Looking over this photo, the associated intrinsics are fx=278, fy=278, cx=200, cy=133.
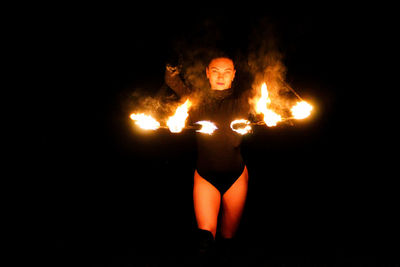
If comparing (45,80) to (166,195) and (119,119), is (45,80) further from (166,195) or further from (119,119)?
(166,195)

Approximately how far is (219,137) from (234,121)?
0.22m

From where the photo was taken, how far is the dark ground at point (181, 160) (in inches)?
122

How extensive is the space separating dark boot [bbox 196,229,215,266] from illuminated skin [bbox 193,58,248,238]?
8 centimetres

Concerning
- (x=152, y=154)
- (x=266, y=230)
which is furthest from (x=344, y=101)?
(x=152, y=154)

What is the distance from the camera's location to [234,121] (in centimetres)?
270

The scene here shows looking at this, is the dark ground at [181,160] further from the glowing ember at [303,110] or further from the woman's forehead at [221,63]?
the glowing ember at [303,110]

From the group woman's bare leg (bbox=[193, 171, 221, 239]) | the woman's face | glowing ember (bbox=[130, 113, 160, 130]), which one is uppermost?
the woman's face

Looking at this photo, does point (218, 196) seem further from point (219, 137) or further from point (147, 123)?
point (147, 123)

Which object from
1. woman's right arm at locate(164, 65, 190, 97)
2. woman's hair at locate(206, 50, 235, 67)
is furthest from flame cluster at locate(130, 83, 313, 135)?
woman's hair at locate(206, 50, 235, 67)

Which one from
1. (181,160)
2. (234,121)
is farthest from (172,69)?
(181,160)

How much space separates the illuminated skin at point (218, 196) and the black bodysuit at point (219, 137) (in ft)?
0.19

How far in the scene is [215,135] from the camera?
9.10 feet

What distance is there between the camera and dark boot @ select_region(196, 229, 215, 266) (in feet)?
8.26

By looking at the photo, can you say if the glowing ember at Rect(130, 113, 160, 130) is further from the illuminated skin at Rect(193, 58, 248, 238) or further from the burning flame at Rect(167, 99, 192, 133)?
the illuminated skin at Rect(193, 58, 248, 238)
